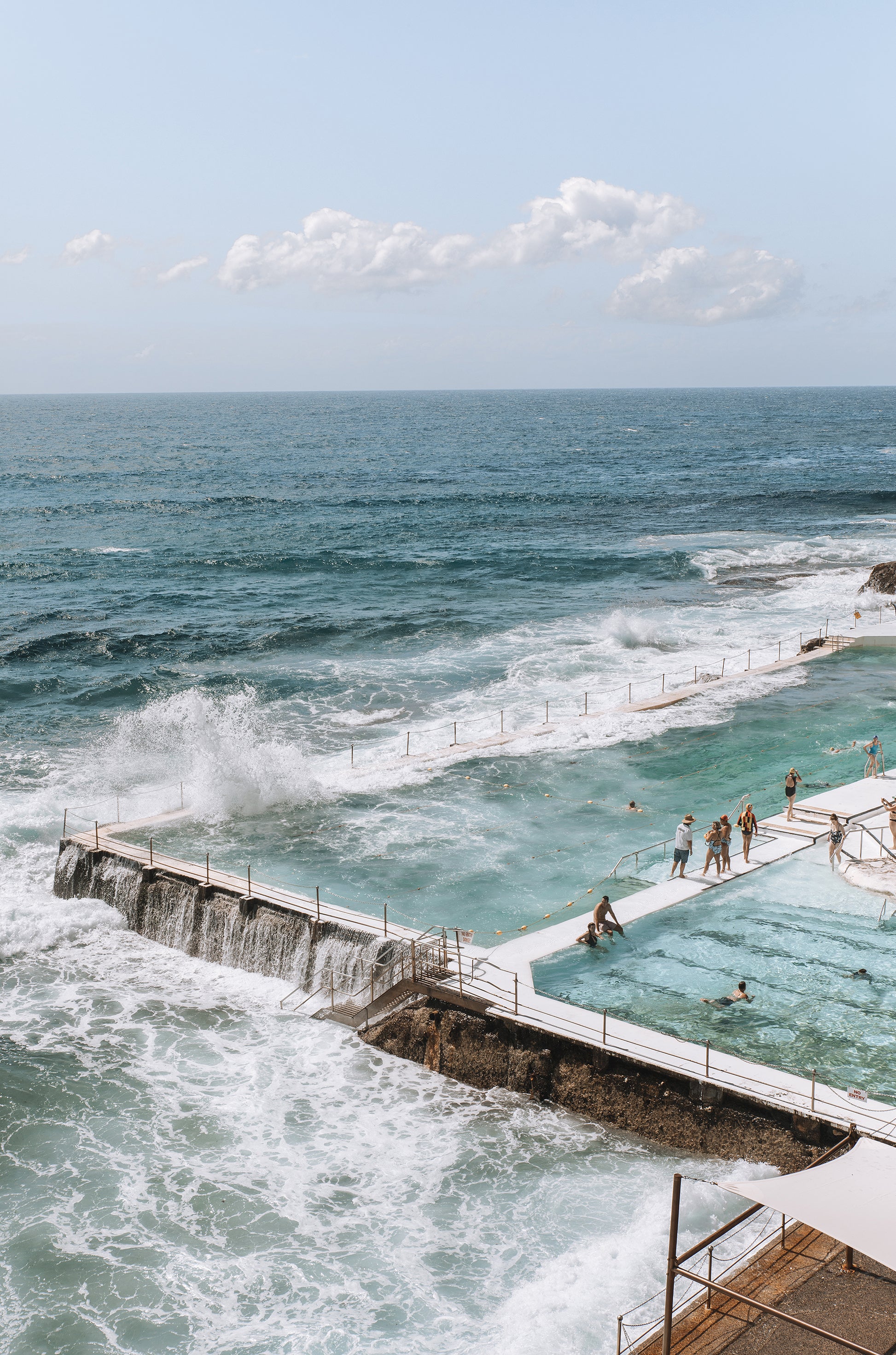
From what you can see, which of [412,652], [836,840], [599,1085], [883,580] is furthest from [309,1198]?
[883,580]

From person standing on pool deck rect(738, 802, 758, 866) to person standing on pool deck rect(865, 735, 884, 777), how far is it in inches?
210

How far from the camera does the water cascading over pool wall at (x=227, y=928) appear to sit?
19.3 m

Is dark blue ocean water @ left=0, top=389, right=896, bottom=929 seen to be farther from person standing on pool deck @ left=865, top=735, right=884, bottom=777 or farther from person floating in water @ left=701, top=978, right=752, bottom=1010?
person floating in water @ left=701, top=978, right=752, bottom=1010

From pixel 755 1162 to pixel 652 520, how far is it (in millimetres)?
71416

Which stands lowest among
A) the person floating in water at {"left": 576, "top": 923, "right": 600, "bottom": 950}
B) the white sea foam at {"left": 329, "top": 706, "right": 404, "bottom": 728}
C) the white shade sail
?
the person floating in water at {"left": 576, "top": 923, "right": 600, "bottom": 950}

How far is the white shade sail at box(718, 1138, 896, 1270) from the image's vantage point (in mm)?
9258

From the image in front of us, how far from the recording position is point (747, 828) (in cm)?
2223

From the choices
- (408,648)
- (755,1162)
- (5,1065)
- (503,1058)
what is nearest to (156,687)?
(408,648)

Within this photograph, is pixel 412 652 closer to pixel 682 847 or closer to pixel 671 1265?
pixel 682 847

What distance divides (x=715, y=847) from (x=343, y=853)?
8096 millimetres

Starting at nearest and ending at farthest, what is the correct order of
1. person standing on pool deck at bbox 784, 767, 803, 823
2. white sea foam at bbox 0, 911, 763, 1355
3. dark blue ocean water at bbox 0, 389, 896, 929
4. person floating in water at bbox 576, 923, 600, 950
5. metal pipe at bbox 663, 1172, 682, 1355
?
metal pipe at bbox 663, 1172, 682, 1355 → white sea foam at bbox 0, 911, 763, 1355 → person floating in water at bbox 576, 923, 600, 950 → person standing on pool deck at bbox 784, 767, 803, 823 → dark blue ocean water at bbox 0, 389, 896, 929

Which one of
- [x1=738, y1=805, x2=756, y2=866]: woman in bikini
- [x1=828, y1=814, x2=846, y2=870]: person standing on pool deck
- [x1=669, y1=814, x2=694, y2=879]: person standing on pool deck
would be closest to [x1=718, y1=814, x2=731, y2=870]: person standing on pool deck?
[x1=669, y1=814, x2=694, y2=879]: person standing on pool deck

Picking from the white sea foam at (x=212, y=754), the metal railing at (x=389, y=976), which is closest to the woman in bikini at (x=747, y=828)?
the metal railing at (x=389, y=976)

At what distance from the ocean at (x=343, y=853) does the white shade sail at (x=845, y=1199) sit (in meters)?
3.45
